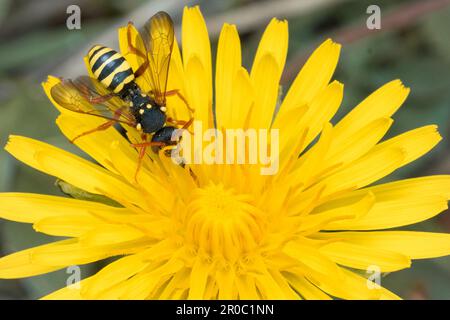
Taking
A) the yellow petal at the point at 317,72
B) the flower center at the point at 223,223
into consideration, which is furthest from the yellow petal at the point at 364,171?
the yellow petal at the point at 317,72

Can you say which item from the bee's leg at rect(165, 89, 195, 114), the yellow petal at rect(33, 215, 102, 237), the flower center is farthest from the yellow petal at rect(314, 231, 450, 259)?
the yellow petal at rect(33, 215, 102, 237)

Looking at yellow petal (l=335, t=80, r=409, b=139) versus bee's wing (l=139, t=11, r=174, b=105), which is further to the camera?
bee's wing (l=139, t=11, r=174, b=105)

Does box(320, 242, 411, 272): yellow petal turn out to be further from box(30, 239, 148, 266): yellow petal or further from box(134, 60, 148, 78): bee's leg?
box(134, 60, 148, 78): bee's leg

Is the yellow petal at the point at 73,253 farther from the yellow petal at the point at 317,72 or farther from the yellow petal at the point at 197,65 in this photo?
the yellow petal at the point at 317,72

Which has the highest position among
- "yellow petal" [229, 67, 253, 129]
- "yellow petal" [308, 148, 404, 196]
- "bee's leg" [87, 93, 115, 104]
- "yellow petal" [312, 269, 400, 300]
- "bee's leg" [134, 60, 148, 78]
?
"bee's leg" [134, 60, 148, 78]

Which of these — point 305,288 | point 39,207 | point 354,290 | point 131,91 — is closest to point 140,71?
point 131,91

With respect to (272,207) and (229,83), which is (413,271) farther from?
(229,83)

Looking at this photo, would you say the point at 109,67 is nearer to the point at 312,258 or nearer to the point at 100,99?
the point at 100,99
